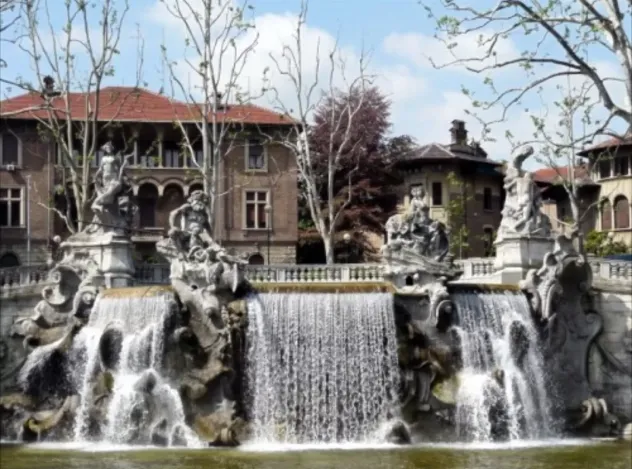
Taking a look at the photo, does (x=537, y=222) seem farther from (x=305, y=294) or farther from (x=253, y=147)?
(x=253, y=147)

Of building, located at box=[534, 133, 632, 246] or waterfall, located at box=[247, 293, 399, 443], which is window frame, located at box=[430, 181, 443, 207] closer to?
building, located at box=[534, 133, 632, 246]

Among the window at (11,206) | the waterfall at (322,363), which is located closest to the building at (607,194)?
the window at (11,206)

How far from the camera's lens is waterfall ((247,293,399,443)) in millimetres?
29234

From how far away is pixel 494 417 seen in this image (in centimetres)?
2978

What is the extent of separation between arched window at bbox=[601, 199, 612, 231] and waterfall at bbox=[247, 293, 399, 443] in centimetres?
4793

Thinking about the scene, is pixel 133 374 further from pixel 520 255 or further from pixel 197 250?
pixel 520 255

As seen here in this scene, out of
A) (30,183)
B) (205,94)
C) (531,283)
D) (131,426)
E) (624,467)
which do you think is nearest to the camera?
(624,467)

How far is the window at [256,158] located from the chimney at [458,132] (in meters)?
13.4

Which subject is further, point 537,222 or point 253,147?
point 253,147

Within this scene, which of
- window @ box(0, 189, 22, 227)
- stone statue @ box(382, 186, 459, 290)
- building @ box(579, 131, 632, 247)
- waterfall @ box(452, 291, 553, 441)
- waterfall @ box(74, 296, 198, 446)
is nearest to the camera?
waterfall @ box(74, 296, 198, 446)

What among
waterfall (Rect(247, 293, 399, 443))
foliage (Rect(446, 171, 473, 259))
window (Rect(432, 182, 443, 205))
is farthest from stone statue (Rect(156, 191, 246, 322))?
window (Rect(432, 182, 443, 205))

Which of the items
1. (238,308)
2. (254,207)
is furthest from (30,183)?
(238,308)

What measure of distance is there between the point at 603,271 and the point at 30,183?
37.1m

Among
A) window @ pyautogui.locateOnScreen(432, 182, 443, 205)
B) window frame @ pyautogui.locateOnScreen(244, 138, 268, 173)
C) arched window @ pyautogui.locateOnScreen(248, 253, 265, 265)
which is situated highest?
window frame @ pyautogui.locateOnScreen(244, 138, 268, 173)
